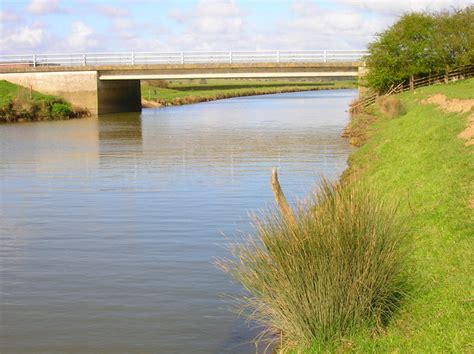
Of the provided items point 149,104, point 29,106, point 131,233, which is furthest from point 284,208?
point 149,104

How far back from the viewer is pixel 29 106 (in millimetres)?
58656

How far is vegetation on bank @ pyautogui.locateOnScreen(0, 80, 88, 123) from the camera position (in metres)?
57.6

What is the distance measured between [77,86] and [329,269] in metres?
58.8

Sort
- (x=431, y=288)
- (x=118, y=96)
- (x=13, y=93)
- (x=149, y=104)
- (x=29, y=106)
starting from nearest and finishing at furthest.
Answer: (x=431, y=288)
(x=29, y=106)
(x=13, y=93)
(x=118, y=96)
(x=149, y=104)

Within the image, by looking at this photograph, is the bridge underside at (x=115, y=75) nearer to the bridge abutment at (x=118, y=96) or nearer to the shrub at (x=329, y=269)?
the bridge abutment at (x=118, y=96)

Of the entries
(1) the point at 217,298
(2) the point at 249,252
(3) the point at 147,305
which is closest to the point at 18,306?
(3) the point at 147,305

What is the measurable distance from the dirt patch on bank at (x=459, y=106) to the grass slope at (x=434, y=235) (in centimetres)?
28

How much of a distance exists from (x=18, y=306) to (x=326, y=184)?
5295 mm

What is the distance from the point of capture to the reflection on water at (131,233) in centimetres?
1042

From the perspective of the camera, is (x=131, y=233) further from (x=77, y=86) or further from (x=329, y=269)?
(x=77, y=86)

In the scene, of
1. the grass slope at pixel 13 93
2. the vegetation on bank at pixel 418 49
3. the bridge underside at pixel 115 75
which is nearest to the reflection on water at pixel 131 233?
the vegetation on bank at pixel 418 49

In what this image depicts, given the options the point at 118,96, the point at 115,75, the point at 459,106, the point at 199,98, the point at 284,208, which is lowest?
the point at 284,208

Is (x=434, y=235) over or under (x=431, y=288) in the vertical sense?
over

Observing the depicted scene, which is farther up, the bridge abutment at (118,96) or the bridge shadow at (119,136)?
the bridge abutment at (118,96)
